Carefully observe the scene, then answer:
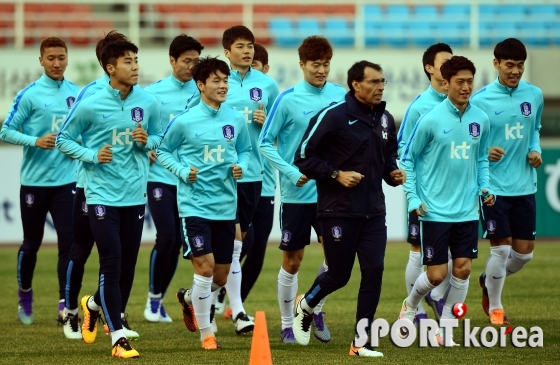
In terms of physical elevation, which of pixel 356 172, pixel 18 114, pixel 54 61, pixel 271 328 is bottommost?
pixel 271 328

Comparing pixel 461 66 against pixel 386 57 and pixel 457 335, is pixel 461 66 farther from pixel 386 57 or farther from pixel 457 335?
pixel 386 57

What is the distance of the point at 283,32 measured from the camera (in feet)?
78.2

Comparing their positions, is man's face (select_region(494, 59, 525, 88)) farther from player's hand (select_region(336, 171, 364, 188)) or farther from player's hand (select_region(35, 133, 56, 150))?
player's hand (select_region(35, 133, 56, 150))

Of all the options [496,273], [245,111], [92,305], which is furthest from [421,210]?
[92,305]

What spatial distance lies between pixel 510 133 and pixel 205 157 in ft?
9.54

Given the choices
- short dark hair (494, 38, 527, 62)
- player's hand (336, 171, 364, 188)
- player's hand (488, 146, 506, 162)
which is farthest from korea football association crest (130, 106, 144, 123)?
short dark hair (494, 38, 527, 62)

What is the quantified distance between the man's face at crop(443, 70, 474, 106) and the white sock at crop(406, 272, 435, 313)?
55.4 inches

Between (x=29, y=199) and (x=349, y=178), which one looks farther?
(x=29, y=199)

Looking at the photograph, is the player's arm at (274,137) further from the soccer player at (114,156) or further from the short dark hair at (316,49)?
the soccer player at (114,156)

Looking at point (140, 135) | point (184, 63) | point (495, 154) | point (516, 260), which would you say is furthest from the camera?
point (184, 63)

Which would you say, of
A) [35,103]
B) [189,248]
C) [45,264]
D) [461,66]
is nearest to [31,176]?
[35,103]

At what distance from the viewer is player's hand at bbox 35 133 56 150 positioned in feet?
33.0

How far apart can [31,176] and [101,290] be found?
258cm

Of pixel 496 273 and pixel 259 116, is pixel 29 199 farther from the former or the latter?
pixel 496 273
